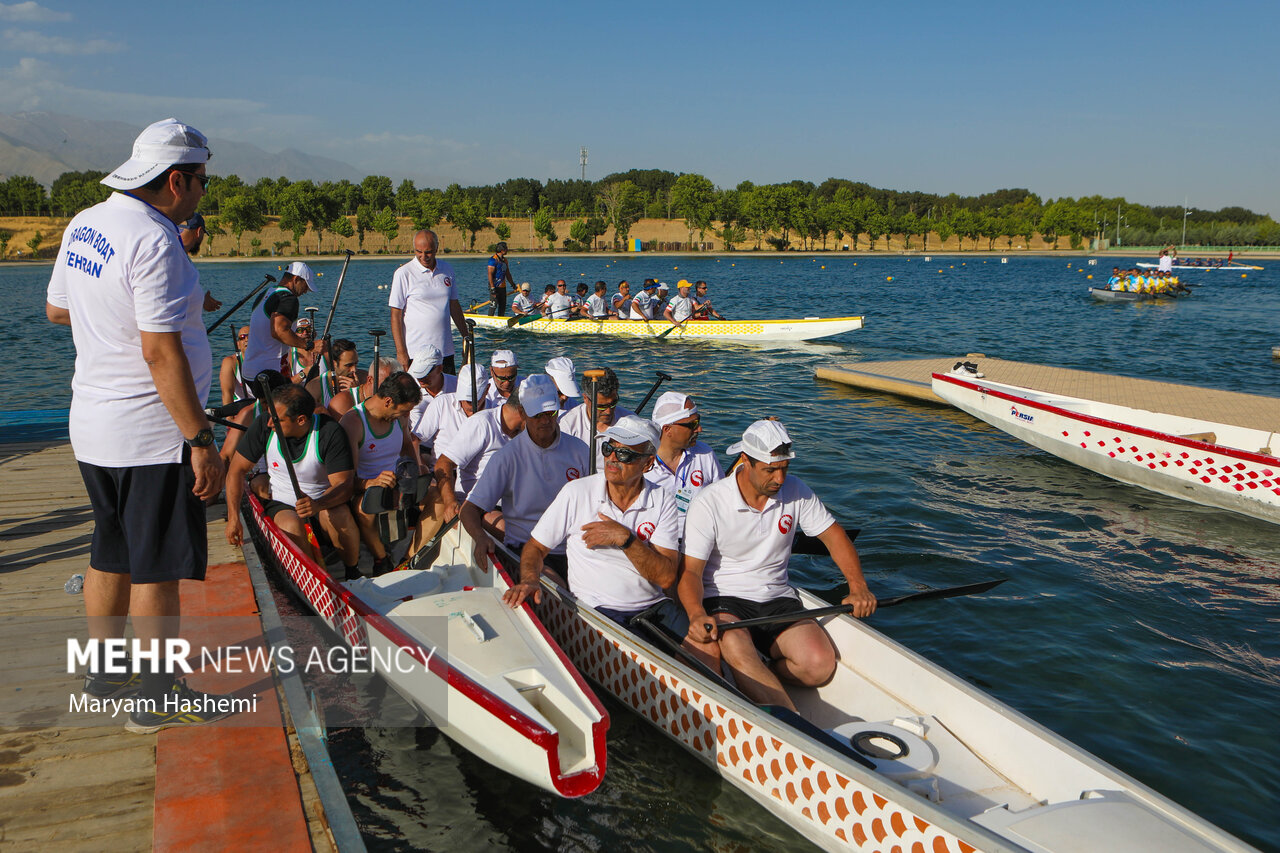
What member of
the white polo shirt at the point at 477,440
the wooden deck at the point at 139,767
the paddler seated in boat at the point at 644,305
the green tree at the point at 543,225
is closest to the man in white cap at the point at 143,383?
the wooden deck at the point at 139,767

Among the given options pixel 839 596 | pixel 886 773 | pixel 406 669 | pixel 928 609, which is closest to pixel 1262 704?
pixel 928 609

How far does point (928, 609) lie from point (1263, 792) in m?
2.82

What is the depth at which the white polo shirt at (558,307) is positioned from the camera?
25266 millimetres

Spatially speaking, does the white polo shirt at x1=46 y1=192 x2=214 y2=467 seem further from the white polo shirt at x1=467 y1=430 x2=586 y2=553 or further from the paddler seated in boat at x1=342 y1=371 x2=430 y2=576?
the paddler seated in boat at x1=342 y1=371 x2=430 y2=576

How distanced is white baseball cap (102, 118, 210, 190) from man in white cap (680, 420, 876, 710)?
10.3ft

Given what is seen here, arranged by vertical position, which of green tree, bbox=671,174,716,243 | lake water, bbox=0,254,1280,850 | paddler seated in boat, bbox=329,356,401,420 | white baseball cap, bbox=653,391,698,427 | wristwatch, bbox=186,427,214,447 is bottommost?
lake water, bbox=0,254,1280,850

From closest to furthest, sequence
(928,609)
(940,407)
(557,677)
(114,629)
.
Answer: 1. (114,629)
2. (557,677)
3. (928,609)
4. (940,407)

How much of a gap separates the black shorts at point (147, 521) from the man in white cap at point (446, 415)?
11.7ft

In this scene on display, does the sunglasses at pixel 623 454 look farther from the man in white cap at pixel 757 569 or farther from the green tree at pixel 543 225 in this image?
the green tree at pixel 543 225

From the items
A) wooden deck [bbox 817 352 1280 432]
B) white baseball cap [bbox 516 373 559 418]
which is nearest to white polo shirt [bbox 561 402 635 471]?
white baseball cap [bbox 516 373 559 418]

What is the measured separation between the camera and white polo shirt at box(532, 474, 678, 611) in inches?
199

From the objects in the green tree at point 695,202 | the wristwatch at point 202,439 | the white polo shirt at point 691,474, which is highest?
the green tree at point 695,202

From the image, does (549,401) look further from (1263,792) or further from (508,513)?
(1263,792)

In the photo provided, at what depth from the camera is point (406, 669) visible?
15.4 feet
